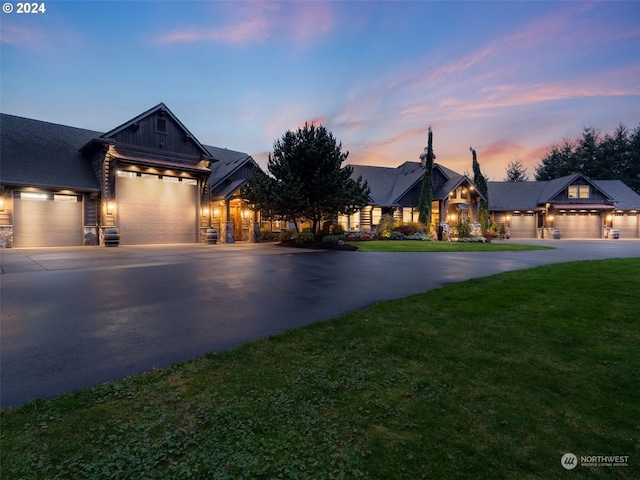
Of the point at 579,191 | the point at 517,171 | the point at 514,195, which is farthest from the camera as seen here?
the point at 517,171

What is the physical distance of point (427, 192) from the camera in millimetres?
28938

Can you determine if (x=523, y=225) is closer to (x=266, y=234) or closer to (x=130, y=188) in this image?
(x=266, y=234)

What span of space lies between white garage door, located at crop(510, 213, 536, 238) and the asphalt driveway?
1226 inches

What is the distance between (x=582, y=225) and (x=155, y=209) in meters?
43.3

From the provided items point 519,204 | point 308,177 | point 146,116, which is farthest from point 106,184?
point 519,204

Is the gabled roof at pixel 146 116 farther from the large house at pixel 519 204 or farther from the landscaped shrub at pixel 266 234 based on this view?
the large house at pixel 519 204

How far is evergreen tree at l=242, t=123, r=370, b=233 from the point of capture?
748 inches

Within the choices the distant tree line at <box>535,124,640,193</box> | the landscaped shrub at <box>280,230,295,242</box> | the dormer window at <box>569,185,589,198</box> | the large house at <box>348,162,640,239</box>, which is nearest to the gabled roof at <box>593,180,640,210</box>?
the large house at <box>348,162,640,239</box>

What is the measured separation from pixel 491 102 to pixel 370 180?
13.2 m

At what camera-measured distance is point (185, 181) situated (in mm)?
22719

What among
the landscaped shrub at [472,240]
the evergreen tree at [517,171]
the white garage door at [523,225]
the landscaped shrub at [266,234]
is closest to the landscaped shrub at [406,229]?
the landscaped shrub at [472,240]

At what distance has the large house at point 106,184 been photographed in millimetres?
17797

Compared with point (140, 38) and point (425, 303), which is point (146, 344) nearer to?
point (425, 303)

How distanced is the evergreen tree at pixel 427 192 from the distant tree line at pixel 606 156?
126 feet
